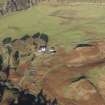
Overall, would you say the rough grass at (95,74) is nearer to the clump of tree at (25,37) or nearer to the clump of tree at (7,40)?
the clump of tree at (25,37)

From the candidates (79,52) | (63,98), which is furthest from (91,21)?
(63,98)

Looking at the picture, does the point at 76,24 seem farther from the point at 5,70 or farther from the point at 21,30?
the point at 5,70

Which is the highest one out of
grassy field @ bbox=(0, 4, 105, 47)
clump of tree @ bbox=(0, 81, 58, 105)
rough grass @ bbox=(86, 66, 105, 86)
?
grassy field @ bbox=(0, 4, 105, 47)

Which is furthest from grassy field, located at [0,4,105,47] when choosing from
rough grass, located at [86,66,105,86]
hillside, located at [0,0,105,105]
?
rough grass, located at [86,66,105,86]

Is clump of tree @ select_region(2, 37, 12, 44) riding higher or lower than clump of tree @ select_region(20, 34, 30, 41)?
lower

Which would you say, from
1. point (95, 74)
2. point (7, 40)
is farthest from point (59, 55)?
point (7, 40)

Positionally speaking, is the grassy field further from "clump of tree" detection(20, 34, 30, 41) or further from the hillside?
"clump of tree" detection(20, 34, 30, 41)

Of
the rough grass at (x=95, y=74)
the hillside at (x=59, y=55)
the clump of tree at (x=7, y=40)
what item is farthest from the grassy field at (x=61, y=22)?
the rough grass at (x=95, y=74)

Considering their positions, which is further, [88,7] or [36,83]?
[88,7]
